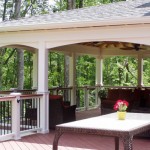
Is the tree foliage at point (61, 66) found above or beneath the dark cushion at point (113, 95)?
above

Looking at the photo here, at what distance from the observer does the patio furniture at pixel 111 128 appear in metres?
5.13

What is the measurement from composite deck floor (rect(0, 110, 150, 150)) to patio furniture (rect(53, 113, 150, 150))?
2.09 m

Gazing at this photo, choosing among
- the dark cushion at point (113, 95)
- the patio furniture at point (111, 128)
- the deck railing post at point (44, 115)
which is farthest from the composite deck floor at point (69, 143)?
the dark cushion at point (113, 95)

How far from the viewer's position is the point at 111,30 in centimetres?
920

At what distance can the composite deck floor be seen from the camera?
8078 mm

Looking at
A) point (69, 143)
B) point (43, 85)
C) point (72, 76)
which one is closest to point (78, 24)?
→ point (43, 85)

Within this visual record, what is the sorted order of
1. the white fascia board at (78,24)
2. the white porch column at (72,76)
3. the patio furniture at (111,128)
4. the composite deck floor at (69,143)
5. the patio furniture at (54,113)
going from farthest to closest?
1. the white porch column at (72,76)
2. the patio furniture at (54,113)
3. the white fascia board at (78,24)
4. the composite deck floor at (69,143)
5. the patio furniture at (111,128)

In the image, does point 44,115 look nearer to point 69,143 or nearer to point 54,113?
point 54,113

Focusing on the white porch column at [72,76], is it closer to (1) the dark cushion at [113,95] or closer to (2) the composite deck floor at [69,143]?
(1) the dark cushion at [113,95]

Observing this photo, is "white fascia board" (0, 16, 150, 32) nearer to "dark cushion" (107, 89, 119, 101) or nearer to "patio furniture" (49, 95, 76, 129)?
"patio furniture" (49, 95, 76, 129)

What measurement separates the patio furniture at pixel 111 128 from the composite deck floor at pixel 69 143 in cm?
209

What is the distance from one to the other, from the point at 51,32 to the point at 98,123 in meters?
4.76

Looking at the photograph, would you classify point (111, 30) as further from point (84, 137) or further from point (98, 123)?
point (98, 123)

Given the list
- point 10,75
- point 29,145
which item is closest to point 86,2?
point 10,75
